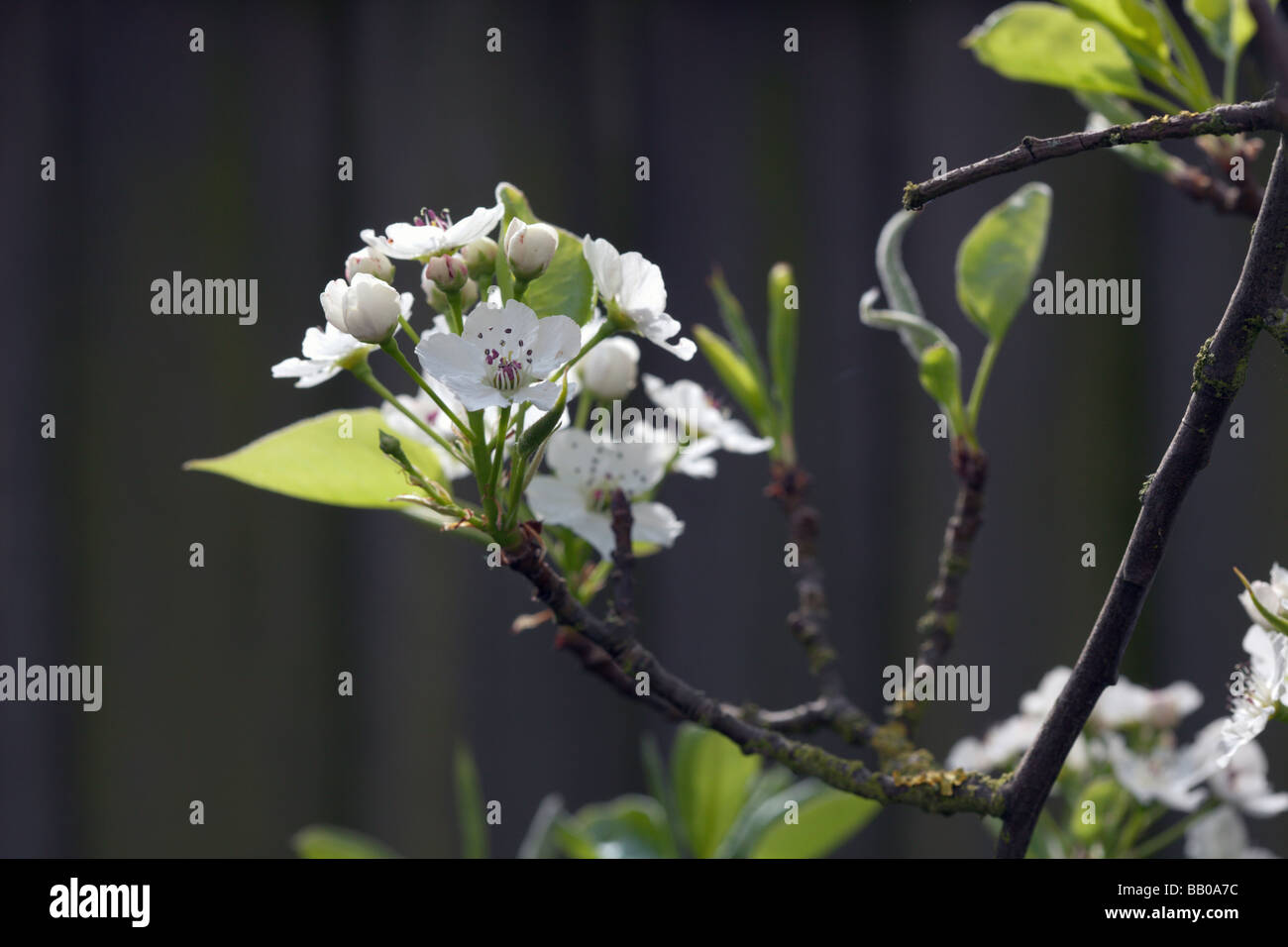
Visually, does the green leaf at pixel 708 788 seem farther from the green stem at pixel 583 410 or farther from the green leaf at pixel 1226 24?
the green leaf at pixel 1226 24

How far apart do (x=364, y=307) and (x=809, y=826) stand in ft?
1.82

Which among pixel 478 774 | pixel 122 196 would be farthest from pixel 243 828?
pixel 122 196

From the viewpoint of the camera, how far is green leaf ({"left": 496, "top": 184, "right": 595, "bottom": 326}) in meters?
0.51

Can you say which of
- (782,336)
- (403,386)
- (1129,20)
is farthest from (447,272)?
(403,386)

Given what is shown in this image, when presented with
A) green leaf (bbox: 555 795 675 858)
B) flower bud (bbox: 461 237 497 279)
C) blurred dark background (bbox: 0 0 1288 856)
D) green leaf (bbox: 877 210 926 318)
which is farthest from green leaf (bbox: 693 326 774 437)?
blurred dark background (bbox: 0 0 1288 856)

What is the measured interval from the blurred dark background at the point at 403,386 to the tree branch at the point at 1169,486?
0.93 meters

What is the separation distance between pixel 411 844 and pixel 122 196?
3.45 ft

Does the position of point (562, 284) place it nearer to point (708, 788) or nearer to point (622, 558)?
point (622, 558)

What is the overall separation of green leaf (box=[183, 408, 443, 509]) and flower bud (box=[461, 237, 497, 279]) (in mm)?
109

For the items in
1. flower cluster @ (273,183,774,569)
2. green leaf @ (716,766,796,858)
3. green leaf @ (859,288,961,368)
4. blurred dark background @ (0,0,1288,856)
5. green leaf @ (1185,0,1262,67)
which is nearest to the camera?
flower cluster @ (273,183,774,569)

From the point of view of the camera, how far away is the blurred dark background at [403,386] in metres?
1.36

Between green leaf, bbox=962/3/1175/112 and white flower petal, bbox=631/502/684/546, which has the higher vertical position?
green leaf, bbox=962/3/1175/112

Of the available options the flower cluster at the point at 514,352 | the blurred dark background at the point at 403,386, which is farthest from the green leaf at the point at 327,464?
the blurred dark background at the point at 403,386

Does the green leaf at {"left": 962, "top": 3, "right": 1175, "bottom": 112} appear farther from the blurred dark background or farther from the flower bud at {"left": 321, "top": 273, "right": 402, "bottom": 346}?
the blurred dark background
